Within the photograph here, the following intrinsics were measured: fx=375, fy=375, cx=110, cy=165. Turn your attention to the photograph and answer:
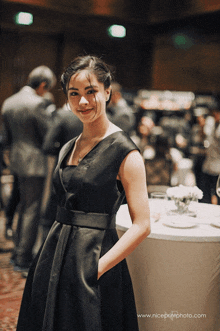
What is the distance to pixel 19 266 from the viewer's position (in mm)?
3283

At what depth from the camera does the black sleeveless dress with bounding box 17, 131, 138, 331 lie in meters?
1.27

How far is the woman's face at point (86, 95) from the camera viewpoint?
1293mm

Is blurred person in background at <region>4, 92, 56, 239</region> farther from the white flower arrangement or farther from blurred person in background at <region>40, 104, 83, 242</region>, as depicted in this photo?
the white flower arrangement

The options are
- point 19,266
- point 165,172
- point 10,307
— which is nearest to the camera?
point 10,307

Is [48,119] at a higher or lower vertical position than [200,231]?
higher

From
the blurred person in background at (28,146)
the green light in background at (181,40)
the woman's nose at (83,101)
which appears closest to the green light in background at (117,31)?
the green light in background at (181,40)

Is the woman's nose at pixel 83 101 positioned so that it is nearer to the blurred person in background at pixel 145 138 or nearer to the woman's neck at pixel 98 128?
the woman's neck at pixel 98 128

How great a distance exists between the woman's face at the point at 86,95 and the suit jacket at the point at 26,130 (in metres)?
1.83

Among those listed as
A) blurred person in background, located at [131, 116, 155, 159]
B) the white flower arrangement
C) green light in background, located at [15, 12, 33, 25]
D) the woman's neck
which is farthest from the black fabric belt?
blurred person in background, located at [131, 116, 155, 159]

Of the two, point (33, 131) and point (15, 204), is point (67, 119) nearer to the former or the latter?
point (33, 131)

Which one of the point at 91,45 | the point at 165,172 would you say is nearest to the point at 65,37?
the point at 91,45

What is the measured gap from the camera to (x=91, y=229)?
131cm

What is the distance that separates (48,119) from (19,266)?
51.5 inches

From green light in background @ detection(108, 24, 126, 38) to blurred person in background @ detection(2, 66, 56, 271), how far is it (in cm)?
60
